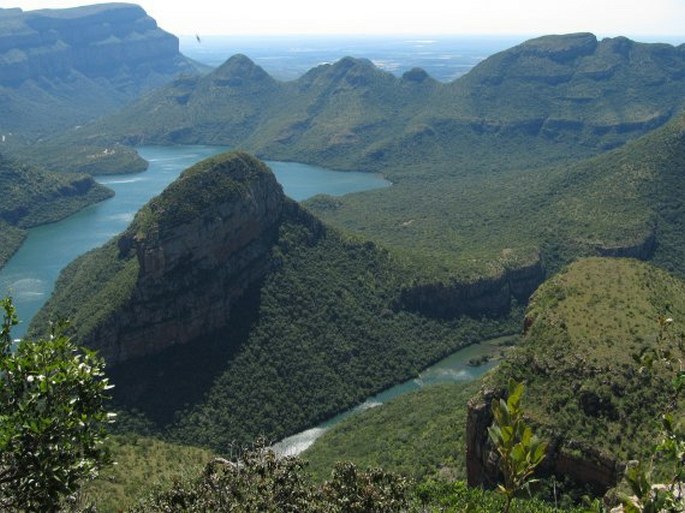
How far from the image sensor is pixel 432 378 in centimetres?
9512

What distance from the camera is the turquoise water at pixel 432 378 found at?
255 feet

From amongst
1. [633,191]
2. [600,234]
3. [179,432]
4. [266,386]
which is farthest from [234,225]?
[633,191]

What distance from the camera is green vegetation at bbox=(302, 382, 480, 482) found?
6109 cm

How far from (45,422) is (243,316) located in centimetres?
7322

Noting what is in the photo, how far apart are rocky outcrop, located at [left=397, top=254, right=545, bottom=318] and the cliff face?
1046 inches

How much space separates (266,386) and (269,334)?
8465 millimetres

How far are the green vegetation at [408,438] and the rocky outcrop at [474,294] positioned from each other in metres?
24.6

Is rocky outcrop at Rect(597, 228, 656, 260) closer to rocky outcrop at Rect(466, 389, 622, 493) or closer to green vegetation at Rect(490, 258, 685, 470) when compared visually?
green vegetation at Rect(490, 258, 685, 470)

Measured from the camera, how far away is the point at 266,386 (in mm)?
82812

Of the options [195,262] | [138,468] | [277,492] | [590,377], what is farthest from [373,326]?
[277,492]

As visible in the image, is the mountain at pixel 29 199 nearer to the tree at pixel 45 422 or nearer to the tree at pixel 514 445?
the tree at pixel 45 422

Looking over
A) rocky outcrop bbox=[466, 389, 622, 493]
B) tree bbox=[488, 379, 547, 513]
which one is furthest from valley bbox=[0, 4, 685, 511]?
tree bbox=[488, 379, 547, 513]

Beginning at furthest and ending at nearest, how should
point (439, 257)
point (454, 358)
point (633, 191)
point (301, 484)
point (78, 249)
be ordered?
point (78, 249), point (633, 191), point (439, 257), point (454, 358), point (301, 484)

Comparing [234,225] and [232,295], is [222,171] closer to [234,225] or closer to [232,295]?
[234,225]
